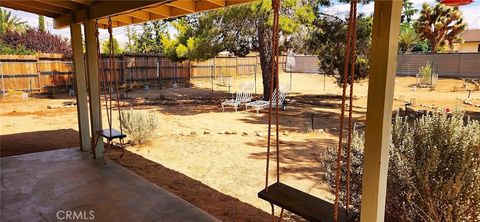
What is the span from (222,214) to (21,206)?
71.6 inches

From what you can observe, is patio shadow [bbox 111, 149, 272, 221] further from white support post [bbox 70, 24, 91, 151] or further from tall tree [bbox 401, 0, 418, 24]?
tall tree [bbox 401, 0, 418, 24]

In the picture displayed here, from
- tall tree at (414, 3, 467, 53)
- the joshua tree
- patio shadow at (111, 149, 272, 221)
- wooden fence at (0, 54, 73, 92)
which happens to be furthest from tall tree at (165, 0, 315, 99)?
tall tree at (414, 3, 467, 53)

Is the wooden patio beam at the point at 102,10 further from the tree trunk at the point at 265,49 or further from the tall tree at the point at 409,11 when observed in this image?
the tall tree at the point at 409,11

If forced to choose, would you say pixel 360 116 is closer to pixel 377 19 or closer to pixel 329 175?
→ pixel 329 175

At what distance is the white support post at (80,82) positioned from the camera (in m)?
4.48

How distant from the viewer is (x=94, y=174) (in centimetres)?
376

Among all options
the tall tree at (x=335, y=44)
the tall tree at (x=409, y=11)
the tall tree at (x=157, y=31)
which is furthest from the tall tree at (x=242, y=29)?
the tall tree at (x=409, y=11)

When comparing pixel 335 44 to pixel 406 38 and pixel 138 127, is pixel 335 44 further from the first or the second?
pixel 406 38

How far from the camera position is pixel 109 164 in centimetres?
415

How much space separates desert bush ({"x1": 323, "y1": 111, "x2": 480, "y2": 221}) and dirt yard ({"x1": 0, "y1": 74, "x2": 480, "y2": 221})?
1.72 ft

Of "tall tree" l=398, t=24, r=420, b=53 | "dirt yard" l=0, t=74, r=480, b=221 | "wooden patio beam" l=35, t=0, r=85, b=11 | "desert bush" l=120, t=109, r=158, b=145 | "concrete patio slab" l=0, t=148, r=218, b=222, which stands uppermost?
"tall tree" l=398, t=24, r=420, b=53

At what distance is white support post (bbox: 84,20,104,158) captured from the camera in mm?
4168

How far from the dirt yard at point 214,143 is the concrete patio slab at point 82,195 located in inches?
15.9

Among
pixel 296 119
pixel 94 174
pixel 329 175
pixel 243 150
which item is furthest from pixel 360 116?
pixel 94 174
